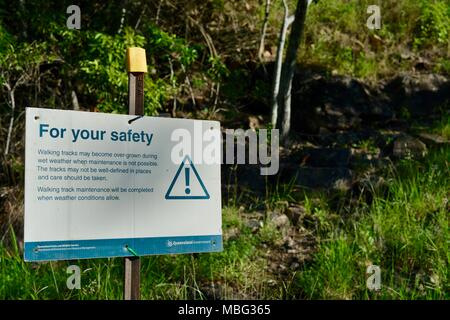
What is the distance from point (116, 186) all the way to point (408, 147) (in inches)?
163

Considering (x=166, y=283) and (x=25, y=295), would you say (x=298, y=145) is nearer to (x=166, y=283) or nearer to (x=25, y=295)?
(x=166, y=283)

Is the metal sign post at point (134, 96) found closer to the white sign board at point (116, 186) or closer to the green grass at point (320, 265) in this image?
the white sign board at point (116, 186)

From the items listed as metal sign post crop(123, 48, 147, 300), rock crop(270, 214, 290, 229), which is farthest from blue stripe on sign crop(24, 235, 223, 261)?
rock crop(270, 214, 290, 229)

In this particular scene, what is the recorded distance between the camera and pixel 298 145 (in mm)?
7426

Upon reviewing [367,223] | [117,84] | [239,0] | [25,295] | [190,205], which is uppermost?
[239,0]

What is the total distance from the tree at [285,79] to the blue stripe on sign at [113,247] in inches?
155

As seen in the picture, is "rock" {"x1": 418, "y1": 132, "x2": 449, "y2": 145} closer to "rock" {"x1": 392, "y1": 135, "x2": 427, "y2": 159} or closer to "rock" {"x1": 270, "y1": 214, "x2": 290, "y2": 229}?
"rock" {"x1": 392, "y1": 135, "x2": 427, "y2": 159}

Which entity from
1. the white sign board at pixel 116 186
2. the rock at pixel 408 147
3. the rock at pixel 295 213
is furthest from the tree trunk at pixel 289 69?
the white sign board at pixel 116 186

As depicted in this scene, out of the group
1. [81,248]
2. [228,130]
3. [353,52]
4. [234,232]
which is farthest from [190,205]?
[353,52]

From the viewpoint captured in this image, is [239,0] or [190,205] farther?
[239,0]

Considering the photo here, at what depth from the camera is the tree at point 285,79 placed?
727cm

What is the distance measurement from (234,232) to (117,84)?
6.22ft

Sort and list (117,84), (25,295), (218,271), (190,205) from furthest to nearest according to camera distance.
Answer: (117,84), (218,271), (25,295), (190,205)

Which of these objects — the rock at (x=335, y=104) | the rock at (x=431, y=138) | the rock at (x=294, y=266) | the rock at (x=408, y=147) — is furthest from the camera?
the rock at (x=335, y=104)
